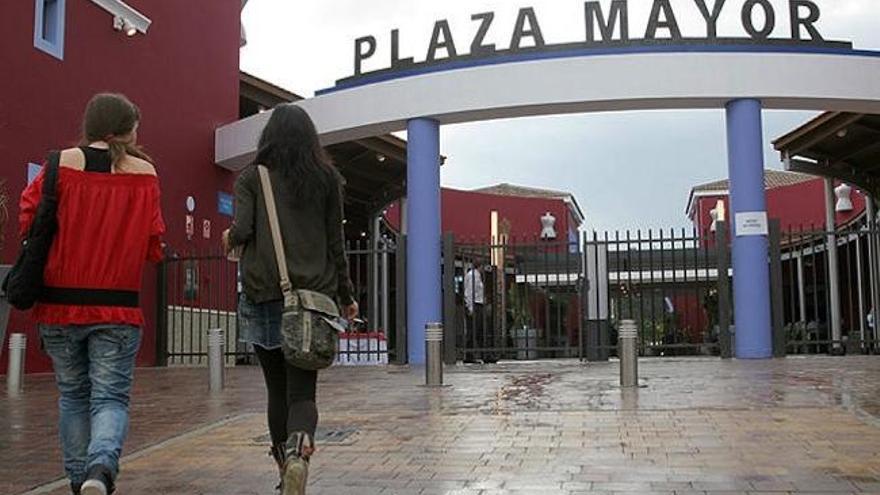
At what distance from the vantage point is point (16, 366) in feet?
31.2

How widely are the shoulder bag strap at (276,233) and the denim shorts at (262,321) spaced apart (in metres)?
0.13

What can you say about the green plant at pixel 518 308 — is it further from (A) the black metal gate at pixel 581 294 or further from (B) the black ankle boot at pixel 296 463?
(B) the black ankle boot at pixel 296 463

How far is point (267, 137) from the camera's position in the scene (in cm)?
410

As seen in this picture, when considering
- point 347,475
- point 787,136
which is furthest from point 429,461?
point 787,136

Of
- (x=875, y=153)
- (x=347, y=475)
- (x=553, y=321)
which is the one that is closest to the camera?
(x=347, y=475)

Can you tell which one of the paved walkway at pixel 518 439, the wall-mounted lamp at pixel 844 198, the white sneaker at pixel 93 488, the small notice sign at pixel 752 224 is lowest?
the paved walkway at pixel 518 439

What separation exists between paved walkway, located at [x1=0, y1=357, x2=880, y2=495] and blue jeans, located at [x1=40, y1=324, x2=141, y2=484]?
0.91 m

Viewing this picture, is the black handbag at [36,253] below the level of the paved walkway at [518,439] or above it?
above

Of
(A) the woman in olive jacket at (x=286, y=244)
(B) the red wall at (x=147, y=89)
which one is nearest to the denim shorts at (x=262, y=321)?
(A) the woman in olive jacket at (x=286, y=244)

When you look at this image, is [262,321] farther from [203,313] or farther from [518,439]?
[203,313]

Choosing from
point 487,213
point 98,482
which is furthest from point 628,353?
point 487,213

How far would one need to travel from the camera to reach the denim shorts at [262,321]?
3963mm

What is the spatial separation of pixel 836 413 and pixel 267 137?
4791 millimetres

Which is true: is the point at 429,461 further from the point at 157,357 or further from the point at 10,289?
the point at 157,357
